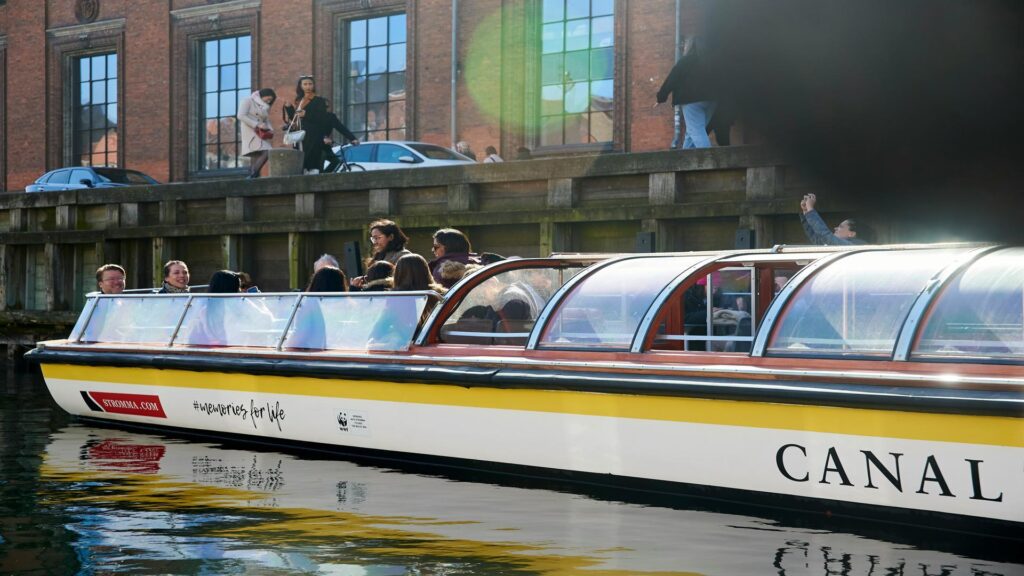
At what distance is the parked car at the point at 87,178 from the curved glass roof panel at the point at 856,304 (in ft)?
66.0

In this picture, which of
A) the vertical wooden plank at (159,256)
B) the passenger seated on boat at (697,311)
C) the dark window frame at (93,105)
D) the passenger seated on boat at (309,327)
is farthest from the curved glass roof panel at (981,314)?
the dark window frame at (93,105)

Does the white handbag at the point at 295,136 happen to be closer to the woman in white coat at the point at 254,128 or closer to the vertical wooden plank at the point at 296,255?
the woman in white coat at the point at 254,128

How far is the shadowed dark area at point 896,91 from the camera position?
6898mm

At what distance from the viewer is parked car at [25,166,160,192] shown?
86.6 feet

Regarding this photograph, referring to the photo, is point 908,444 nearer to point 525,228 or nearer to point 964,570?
point 964,570

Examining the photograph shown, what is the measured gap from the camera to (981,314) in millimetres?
7066

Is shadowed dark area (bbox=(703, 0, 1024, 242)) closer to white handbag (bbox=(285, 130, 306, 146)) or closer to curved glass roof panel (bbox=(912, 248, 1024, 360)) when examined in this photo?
curved glass roof panel (bbox=(912, 248, 1024, 360))

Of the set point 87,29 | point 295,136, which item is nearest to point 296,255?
point 295,136

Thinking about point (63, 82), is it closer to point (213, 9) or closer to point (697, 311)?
point (213, 9)

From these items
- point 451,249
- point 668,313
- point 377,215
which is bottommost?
point 668,313

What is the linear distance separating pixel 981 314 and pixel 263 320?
17.8 ft

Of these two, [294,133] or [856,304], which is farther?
[294,133]

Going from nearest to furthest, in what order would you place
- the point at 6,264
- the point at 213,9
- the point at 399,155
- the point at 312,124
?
the point at 312,124 → the point at 6,264 → the point at 399,155 → the point at 213,9

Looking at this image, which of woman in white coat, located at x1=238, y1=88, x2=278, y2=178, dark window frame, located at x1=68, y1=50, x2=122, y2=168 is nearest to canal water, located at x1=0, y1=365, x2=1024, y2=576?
woman in white coat, located at x1=238, y1=88, x2=278, y2=178
